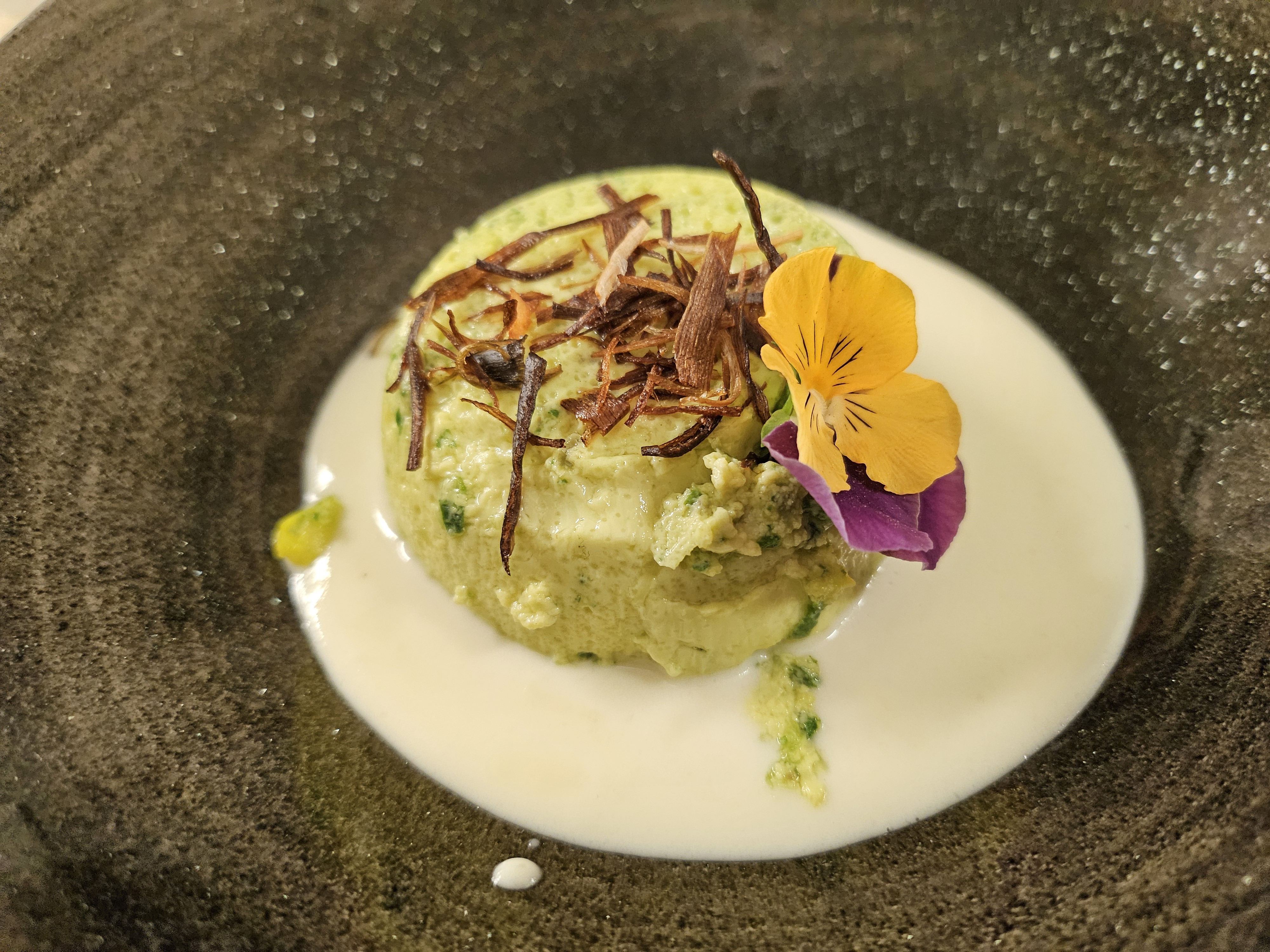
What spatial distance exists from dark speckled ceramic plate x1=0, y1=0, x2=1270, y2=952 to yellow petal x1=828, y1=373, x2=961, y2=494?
0.60 meters

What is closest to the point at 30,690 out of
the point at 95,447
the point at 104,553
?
the point at 104,553

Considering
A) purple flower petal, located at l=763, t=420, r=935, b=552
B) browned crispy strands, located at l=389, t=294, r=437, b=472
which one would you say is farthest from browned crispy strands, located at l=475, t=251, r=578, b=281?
purple flower petal, located at l=763, t=420, r=935, b=552

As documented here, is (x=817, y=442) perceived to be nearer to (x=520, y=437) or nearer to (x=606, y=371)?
(x=606, y=371)

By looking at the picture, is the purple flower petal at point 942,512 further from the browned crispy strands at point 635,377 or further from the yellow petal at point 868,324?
the browned crispy strands at point 635,377

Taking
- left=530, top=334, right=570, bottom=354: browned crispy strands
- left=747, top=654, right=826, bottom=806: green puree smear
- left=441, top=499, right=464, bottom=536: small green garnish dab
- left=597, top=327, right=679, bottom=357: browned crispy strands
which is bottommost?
left=747, top=654, right=826, bottom=806: green puree smear

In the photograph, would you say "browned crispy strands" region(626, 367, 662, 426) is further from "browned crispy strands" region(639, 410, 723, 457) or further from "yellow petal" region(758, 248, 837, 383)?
"yellow petal" region(758, 248, 837, 383)

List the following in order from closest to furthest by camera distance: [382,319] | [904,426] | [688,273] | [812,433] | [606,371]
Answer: [812,433]
[904,426]
[606,371]
[688,273]
[382,319]

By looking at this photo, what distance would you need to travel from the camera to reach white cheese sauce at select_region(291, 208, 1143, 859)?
165 centimetres

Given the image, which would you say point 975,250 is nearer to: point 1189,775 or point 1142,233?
point 1142,233

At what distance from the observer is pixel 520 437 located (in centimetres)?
159

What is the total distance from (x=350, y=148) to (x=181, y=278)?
625 millimetres

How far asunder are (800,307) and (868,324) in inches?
5.2

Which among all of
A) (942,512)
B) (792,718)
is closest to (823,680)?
(792,718)

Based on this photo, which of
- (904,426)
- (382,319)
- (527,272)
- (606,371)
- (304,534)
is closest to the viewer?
(904,426)
